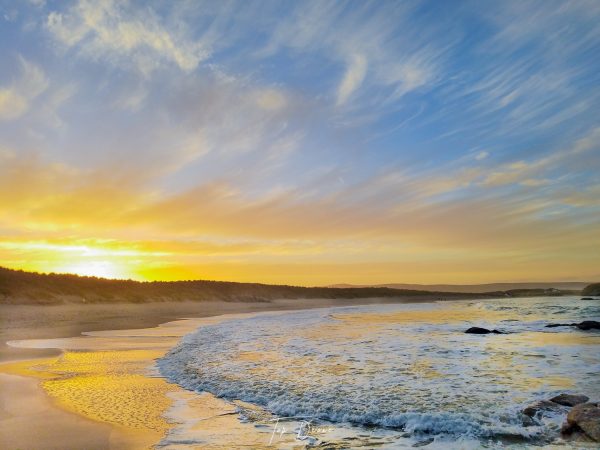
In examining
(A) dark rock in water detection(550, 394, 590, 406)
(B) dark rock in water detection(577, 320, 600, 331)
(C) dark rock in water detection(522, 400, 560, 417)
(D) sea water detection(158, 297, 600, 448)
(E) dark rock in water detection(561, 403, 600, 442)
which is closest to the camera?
(E) dark rock in water detection(561, 403, 600, 442)

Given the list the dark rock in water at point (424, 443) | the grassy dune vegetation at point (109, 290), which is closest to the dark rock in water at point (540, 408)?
the dark rock in water at point (424, 443)

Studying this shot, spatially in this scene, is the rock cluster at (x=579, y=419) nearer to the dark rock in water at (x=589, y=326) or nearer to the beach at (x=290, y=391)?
the beach at (x=290, y=391)

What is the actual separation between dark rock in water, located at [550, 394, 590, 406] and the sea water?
40cm

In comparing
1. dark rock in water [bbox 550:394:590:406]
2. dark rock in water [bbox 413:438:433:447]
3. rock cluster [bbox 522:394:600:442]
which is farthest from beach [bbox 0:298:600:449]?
dark rock in water [bbox 550:394:590:406]

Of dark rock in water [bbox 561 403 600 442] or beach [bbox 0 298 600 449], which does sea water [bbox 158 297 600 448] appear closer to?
beach [bbox 0 298 600 449]

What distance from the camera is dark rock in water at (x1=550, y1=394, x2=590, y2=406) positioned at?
863cm

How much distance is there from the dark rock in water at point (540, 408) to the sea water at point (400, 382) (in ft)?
0.55

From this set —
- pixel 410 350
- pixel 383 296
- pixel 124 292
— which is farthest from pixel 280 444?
pixel 383 296

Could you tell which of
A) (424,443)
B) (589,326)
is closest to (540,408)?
(424,443)

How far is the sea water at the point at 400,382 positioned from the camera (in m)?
7.66

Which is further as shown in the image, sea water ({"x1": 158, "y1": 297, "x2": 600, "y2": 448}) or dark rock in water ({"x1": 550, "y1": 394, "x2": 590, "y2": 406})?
dark rock in water ({"x1": 550, "y1": 394, "x2": 590, "y2": 406})

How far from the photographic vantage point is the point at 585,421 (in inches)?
275

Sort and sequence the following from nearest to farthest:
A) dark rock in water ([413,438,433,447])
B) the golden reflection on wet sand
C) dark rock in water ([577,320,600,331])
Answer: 1. dark rock in water ([413,438,433,447])
2. the golden reflection on wet sand
3. dark rock in water ([577,320,600,331])

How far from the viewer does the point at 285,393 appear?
33.8ft
